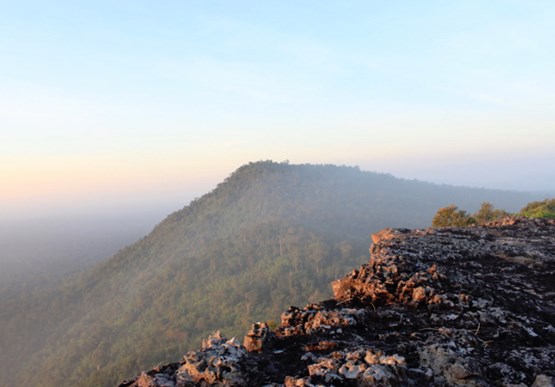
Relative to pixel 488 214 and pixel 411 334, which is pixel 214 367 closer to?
pixel 411 334

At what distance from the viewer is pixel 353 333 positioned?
735cm

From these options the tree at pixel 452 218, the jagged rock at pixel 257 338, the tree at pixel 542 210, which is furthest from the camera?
the tree at pixel 542 210

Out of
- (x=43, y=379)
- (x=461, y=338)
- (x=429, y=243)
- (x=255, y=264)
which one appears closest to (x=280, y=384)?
(x=461, y=338)

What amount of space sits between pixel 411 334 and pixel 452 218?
33.6 m

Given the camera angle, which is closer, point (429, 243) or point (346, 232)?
point (429, 243)

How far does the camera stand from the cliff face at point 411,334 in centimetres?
545

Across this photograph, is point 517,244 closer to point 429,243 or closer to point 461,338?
point 429,243

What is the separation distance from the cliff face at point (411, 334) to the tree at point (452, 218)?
80.9 ft

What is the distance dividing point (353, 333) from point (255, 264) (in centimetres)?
13758

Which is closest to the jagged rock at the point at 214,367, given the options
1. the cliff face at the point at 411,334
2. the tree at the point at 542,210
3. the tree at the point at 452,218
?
the cliff face at the point at 411,334

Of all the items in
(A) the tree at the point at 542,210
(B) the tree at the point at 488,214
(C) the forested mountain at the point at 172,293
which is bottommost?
(C) the forested mountain at the point at 172,293

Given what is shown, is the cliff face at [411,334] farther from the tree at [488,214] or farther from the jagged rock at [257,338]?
the tree at [488,214]

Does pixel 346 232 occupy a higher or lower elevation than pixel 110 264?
higher

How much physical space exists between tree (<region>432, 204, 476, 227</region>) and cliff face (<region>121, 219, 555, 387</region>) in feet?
80.9
